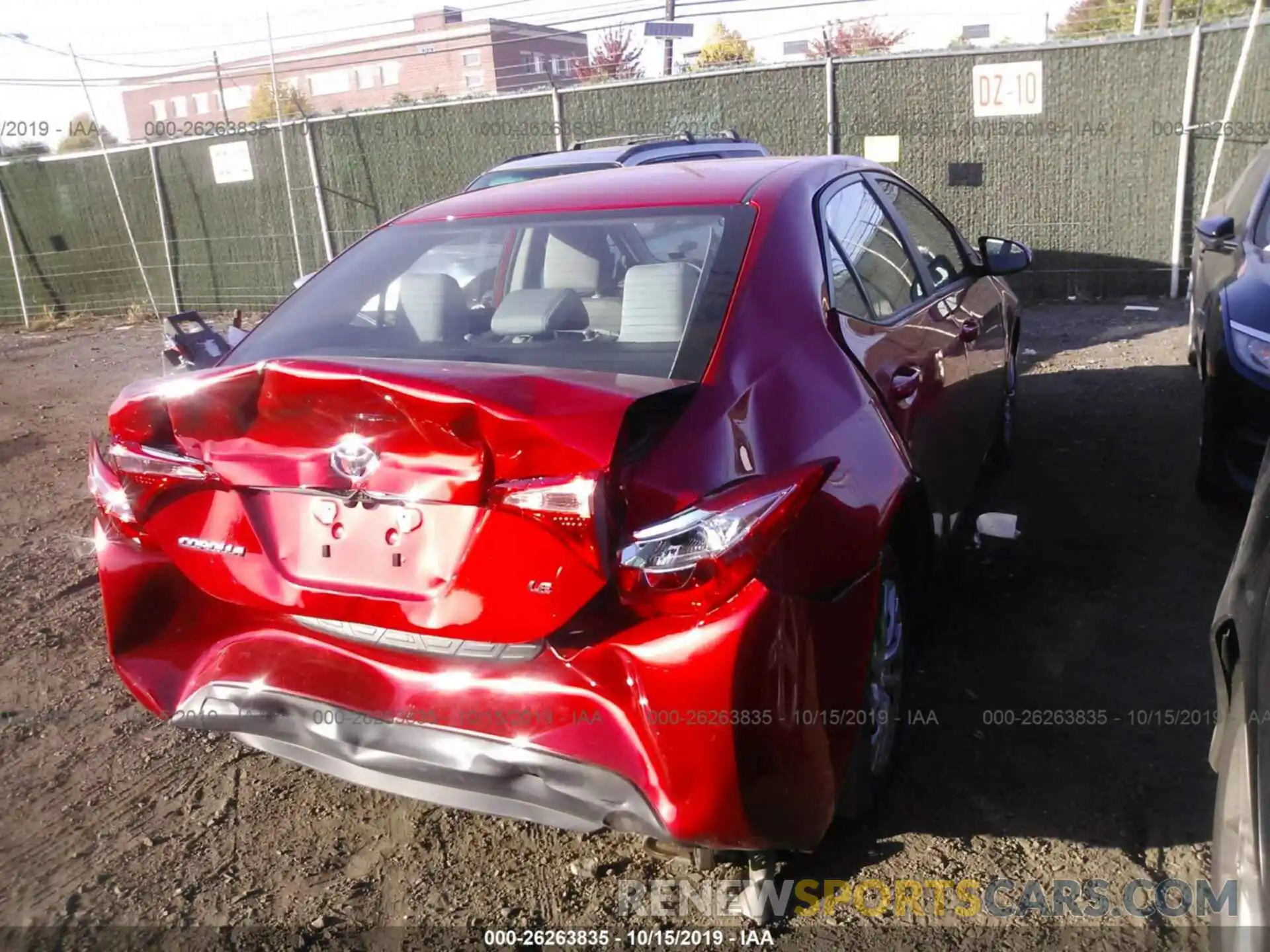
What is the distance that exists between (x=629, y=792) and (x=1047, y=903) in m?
1.10

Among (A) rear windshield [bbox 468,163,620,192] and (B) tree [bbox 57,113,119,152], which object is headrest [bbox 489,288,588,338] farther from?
(B) tree [bbox 57,113,119,152]

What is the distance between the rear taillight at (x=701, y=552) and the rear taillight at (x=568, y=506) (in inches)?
2.8

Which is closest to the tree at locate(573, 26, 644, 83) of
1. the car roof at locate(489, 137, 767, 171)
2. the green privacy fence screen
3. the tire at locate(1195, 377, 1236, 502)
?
the green privacy fence screen

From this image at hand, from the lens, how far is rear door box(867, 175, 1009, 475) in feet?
12.5

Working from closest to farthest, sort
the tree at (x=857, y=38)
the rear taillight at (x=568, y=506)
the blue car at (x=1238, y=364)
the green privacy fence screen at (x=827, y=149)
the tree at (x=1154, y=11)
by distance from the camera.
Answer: the rear taillight at (x=568, y=506), the blue car at (x=1238, y=364), the green privacy fence screen at (x=827, y=149), the tree at (x=1154, y=11), the tree at (x=857, y=38)

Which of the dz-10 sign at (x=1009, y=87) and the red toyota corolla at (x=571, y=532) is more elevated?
the dz-10 sign at (x=1009, y=87)

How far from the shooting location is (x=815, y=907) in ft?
8.20

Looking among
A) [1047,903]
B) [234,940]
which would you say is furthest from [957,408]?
[234,940]

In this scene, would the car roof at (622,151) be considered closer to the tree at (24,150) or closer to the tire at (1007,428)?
the tire at (1007,428)

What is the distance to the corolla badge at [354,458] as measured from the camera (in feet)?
7.08

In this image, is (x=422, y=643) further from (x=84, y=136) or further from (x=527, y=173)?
(x=84, y=136)

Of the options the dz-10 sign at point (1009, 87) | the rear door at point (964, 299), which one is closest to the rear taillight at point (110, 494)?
the rear door at point (964, 299)

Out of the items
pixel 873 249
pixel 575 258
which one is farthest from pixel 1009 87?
pixel 575 258

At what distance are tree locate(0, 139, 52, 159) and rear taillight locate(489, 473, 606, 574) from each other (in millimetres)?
15620
